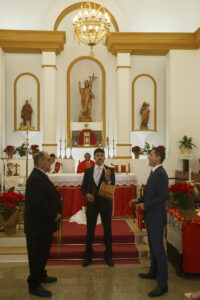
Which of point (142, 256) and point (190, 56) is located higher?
point (190, 56)

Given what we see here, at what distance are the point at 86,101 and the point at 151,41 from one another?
10.6 ft

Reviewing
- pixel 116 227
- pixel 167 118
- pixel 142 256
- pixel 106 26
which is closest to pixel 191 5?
pixel 167 118

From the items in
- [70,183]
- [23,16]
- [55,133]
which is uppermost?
[23,16]

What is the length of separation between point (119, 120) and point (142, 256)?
7.50m

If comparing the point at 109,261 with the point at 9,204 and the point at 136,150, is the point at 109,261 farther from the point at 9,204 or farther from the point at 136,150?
the point at 136,150

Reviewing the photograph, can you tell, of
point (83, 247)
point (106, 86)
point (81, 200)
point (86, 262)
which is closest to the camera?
point (86, 262)

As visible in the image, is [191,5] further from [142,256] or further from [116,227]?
[142,256]

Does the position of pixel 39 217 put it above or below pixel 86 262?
above

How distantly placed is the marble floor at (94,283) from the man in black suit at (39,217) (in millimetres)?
297

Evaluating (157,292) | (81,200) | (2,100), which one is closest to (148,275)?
(157,292)

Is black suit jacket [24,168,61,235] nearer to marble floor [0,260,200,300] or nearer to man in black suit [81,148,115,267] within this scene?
marble floor [0,260,200,300]

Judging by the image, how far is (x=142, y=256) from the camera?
6.49 m

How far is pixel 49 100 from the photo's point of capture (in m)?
13.2

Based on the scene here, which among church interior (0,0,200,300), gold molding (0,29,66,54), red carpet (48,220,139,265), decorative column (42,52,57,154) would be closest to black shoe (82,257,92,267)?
red carpet (48,220,139,265)
